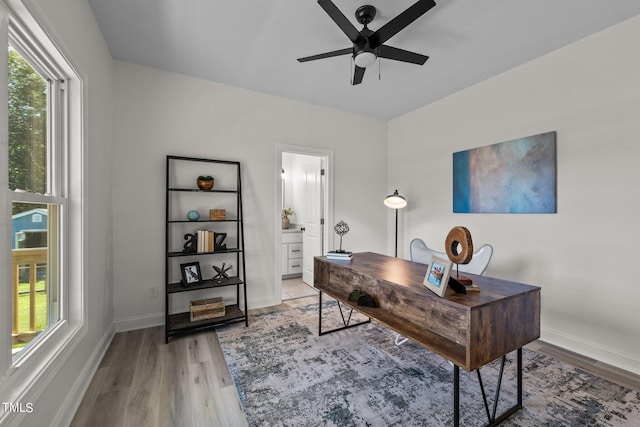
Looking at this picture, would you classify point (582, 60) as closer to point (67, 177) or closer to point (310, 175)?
point (310, 175)

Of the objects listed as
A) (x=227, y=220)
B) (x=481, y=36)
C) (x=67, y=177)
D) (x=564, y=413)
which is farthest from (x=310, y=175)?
(x=564, y=413)

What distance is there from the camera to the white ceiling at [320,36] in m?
2.02

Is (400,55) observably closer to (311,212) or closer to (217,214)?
(217,214)

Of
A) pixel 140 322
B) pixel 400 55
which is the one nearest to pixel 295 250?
pixel 140 322

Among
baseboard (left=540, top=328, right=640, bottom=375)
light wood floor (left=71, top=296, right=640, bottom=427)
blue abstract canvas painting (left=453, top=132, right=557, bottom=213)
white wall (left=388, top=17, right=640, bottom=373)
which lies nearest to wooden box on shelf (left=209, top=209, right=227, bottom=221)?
light wood floor (left=71, top=296, right=640, bottom=427)

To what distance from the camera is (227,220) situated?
3.00 m

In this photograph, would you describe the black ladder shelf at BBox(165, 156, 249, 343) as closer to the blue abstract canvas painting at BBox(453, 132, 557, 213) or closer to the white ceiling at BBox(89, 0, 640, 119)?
the white ceiling at BBox(89, 0, 640, 119)

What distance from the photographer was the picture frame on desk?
4.79ft

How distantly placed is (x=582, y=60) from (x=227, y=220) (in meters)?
3.56

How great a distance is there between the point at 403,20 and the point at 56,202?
2318mm

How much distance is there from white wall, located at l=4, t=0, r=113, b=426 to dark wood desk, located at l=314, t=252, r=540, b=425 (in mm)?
1767

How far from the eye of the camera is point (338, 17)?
5.79 ft

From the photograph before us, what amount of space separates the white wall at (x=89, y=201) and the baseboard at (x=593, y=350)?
144 inches

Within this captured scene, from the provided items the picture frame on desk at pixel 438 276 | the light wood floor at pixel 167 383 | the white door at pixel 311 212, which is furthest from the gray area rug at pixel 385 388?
the white door at pixel 311 212
